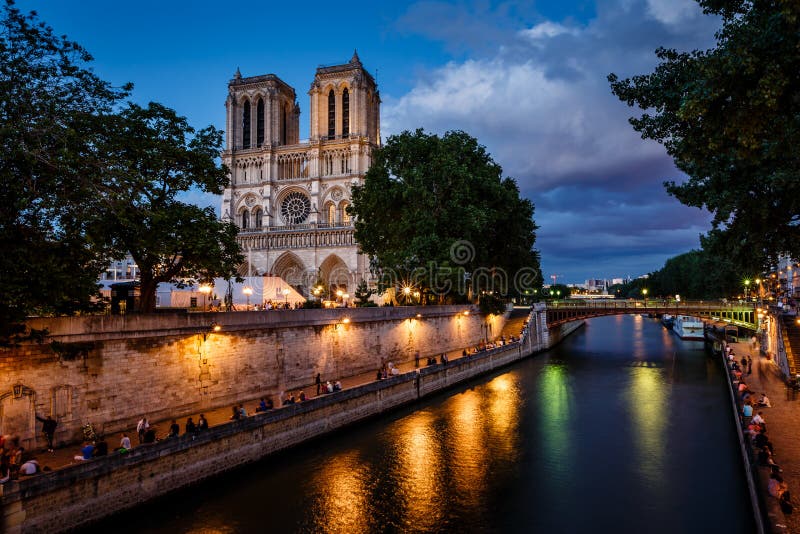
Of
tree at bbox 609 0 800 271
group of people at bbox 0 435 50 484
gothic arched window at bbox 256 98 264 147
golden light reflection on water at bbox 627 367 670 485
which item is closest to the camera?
tree at bbox 609 0 800 271

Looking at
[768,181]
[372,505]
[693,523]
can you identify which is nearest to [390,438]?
[372,505]

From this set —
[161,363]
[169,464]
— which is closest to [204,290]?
[161,363]

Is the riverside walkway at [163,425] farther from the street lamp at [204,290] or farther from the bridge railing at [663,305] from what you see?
the bridge railing at [663,305]

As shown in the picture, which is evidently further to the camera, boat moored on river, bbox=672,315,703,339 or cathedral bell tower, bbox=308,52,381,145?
cathedral bell tower, bbox=308,52,381,145

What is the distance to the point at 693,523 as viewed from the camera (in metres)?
13.7

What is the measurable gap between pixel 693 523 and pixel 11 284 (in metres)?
17.6

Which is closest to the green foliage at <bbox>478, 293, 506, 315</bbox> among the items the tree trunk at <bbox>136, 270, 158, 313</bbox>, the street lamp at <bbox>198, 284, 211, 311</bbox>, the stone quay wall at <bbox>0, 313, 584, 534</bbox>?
the stone quay wall at <bbox>0, 313, 584, 534</bbox>

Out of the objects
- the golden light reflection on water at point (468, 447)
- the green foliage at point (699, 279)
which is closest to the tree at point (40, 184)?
the golden light reflection on water at point (468, 447)

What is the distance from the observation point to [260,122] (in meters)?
69.2

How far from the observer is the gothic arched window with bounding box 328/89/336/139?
66.6 m

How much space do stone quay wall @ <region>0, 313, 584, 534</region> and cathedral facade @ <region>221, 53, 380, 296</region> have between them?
3854cm

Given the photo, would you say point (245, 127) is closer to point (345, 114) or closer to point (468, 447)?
point (345, 114)

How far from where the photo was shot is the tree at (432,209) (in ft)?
117

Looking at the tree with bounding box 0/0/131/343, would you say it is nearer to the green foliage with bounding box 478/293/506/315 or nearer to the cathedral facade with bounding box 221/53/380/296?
the green foliage with bounding box 478/293/506/315
